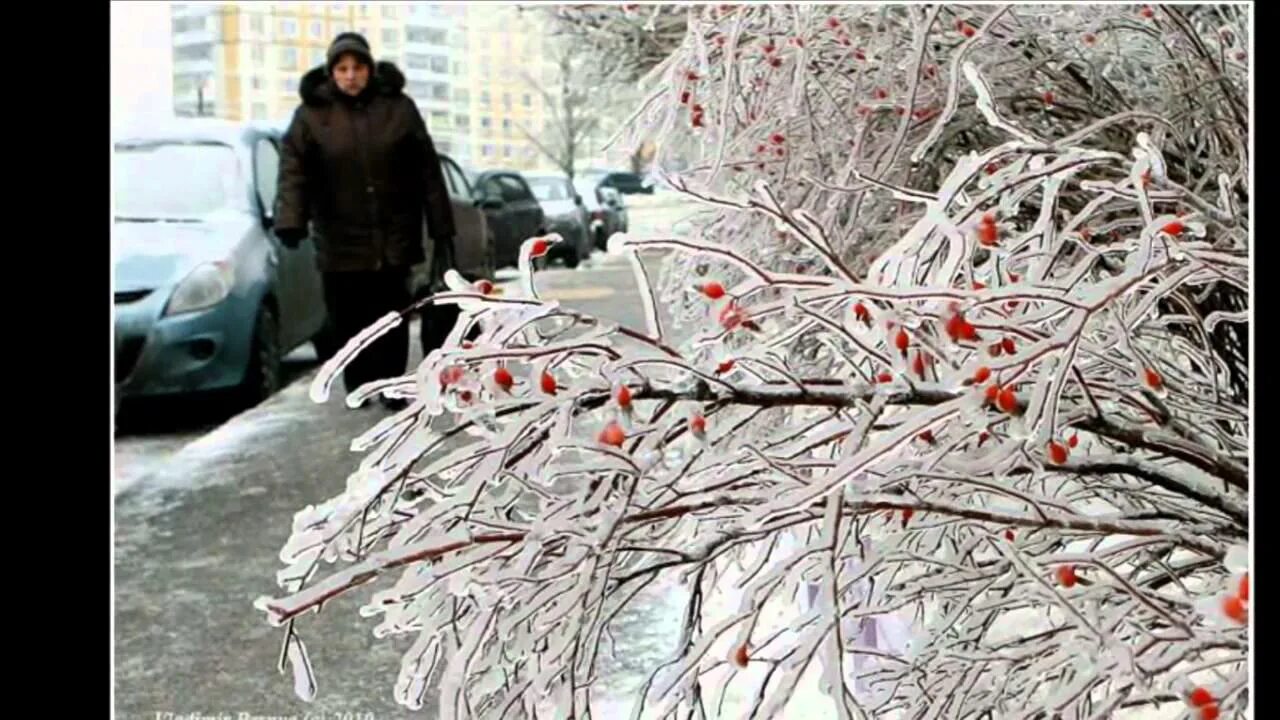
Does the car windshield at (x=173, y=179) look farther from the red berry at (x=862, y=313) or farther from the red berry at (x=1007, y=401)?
the red berry at (x=1007, y=401)

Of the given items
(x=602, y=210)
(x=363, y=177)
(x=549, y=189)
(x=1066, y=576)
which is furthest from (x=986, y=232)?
(x=363, y=177)

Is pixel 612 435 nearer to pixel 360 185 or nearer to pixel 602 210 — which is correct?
pixel 602 210

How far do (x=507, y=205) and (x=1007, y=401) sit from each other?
73 cm

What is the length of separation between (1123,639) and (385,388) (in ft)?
1.79

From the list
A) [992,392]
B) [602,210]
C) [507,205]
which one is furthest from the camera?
[507,205]

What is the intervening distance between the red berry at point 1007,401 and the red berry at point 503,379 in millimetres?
320

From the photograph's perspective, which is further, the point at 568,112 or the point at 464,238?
the point at 568,112

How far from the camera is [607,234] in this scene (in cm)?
126

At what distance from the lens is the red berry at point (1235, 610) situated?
0.85m

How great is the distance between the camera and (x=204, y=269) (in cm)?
148

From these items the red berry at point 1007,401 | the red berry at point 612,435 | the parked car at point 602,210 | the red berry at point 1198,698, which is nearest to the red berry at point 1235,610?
the red berry at point 1198,698

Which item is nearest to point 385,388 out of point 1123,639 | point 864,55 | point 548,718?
point 548,718

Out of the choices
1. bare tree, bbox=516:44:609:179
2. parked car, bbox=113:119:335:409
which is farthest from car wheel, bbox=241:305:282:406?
bare tree, bbox=516:44:609:179

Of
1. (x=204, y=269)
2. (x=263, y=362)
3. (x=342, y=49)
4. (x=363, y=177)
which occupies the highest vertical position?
(x=342, y=49)
